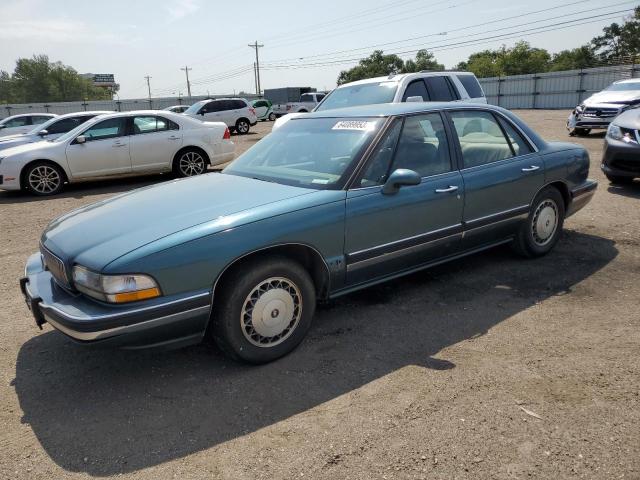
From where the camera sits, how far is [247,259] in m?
3.07

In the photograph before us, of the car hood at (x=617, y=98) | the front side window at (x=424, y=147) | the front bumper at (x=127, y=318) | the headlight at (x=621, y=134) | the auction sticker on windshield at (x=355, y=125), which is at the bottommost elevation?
the front bumper at (x=127, y=318)

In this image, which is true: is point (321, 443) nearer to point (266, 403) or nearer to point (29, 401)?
point (266, 403)

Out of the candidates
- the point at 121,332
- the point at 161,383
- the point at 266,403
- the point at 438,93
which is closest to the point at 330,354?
the point at 266,403

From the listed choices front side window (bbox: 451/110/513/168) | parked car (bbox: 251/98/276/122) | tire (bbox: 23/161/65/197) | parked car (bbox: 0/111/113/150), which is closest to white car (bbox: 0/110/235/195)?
tire (bbox: 23/161/65/197)

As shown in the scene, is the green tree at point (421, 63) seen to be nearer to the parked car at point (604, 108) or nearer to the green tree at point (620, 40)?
the green tree at point (620, 40)

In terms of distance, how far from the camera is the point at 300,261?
11.0ft

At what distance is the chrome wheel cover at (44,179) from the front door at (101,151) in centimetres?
31

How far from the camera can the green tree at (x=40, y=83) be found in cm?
9975

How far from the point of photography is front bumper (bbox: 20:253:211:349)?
2.64 metres

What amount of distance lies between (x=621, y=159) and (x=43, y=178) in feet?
32.8

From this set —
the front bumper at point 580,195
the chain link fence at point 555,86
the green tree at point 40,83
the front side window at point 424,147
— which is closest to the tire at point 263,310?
the front side window at point 424,147

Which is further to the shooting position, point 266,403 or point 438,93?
point 438,93

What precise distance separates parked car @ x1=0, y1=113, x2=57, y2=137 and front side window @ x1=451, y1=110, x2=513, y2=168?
15.4 metres

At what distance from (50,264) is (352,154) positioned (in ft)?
7.07
